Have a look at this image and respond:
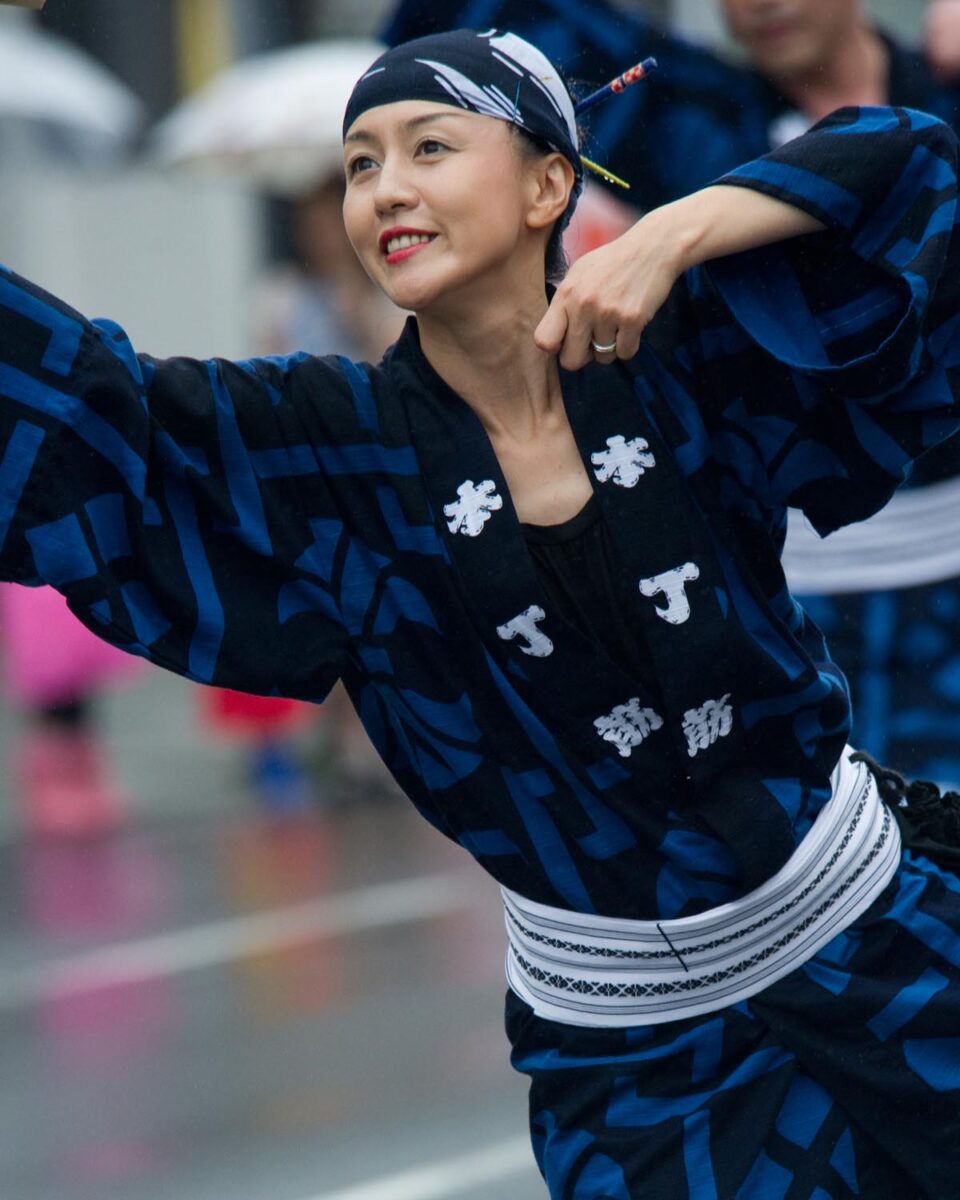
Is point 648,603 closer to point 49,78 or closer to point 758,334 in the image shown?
point 758,334

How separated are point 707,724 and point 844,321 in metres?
0.44

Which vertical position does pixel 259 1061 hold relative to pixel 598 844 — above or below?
below

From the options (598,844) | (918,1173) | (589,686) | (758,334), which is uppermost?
(758,334)

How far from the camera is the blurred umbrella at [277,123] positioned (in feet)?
31.2

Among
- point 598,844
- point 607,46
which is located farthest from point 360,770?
point 598,844

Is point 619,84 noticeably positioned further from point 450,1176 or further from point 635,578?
point 450,1176

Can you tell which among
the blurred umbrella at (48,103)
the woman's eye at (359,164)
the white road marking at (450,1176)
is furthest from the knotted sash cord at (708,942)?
the blurred umbrella at (48,103)

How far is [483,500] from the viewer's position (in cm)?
228

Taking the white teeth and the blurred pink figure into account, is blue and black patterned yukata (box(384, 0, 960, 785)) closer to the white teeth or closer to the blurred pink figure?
the white teeth

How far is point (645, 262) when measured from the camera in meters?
2.18

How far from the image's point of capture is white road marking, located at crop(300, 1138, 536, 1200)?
13.1 feet

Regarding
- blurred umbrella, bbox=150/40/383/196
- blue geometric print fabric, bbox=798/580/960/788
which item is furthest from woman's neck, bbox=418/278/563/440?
blurred umbrella, bbox=150/40/383/196

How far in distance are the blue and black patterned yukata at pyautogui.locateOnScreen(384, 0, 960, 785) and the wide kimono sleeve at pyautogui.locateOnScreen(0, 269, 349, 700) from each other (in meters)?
1.18

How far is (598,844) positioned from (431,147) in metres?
0.75
